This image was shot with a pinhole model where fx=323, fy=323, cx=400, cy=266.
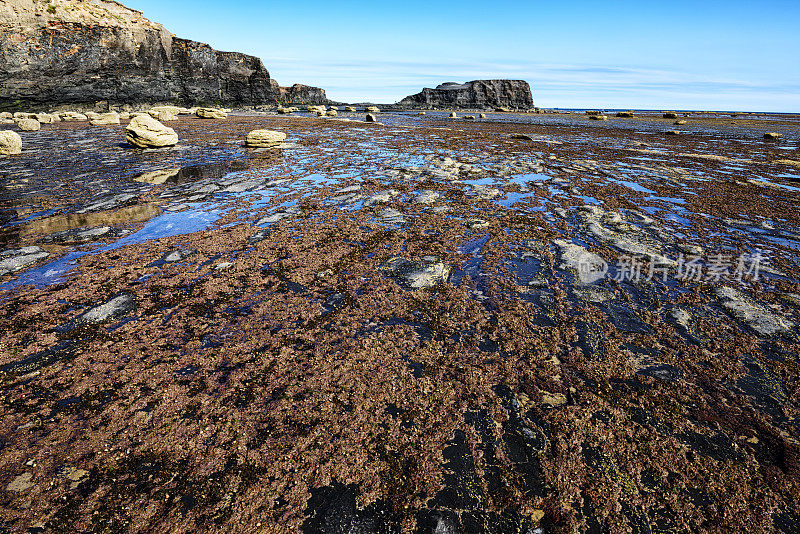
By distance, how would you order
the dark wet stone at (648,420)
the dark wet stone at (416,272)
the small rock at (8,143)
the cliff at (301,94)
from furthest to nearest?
the cliff at (301,94), the small rock at (8,143), the dark wet stone at (416,272), the dark wet stone at (648,420)

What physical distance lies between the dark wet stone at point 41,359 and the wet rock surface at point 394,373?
1 centimetres

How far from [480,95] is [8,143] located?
11614 centimetres

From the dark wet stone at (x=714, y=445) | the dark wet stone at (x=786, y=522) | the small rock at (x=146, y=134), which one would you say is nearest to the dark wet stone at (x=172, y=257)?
the dark wet stone at (x=714, y=445)

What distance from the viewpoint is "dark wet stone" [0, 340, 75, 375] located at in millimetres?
2101

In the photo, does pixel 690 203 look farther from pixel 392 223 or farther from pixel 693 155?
pixel 693 155

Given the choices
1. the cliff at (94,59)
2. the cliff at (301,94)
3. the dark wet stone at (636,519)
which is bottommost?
the dark wet stone at (636,519)

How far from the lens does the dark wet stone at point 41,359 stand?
210cm

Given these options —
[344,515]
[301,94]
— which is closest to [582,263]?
[344,515]

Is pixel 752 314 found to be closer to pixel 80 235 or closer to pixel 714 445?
pixel 714 445

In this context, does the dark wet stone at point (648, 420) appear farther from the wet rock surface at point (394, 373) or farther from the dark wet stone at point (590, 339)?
the dark wet stone at point (590, 339)

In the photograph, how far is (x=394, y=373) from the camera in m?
2.18

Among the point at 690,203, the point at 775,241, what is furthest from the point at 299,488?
the point at 690,203

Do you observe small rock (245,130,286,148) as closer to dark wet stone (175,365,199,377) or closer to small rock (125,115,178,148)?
small rock (125,115,178,148)

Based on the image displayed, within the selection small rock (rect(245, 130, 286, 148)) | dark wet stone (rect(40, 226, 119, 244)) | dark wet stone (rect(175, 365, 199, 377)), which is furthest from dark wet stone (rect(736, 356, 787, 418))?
small rock (rect(245, 130, 286, 148))
